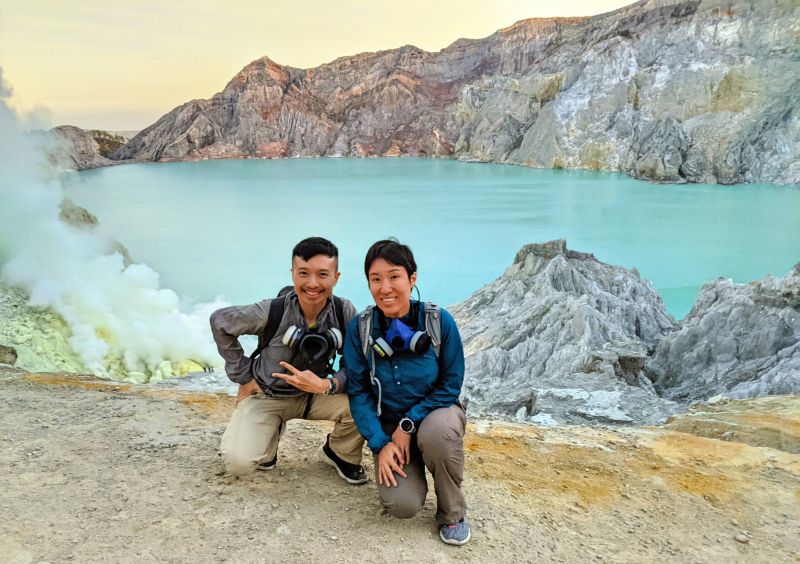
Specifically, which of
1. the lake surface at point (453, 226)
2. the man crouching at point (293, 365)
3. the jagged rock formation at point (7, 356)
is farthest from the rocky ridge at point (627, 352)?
the lake surface at point (453, 226)

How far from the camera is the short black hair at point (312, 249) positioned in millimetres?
2555

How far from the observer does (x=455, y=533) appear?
7.77 ft

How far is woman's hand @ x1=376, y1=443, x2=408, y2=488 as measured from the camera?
7.67ft

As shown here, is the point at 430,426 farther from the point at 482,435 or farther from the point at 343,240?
the point at 343,240

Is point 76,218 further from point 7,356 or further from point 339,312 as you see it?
point 339,312

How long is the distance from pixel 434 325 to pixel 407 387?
297mm

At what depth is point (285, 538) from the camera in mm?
2371

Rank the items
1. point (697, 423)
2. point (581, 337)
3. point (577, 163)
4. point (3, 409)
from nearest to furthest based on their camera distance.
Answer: point (3, 409), point (697, 423), point (581, 337), point (577, 163)

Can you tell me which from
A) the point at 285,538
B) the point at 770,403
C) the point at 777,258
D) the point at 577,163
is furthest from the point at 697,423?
the point at 577,163

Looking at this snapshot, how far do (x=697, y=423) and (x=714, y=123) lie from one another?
47743mm

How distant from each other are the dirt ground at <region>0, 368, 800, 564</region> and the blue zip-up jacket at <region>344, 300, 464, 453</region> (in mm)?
511

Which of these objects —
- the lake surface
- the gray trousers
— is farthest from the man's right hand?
the lake surface

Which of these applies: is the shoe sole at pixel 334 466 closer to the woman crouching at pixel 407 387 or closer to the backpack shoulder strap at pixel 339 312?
the woman crouching at pixel 407 387

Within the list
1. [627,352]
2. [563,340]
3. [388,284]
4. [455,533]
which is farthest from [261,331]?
[563,340]
